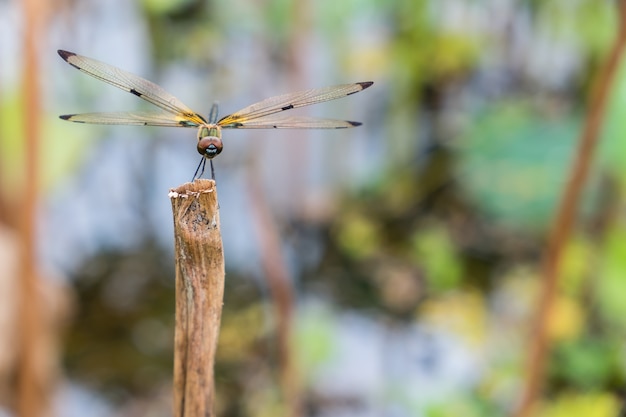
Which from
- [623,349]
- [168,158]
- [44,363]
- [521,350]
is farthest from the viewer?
[168,158]

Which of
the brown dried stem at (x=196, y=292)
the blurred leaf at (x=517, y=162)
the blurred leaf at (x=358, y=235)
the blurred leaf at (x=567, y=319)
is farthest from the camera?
the blurred leaf at (x=358, y=235)

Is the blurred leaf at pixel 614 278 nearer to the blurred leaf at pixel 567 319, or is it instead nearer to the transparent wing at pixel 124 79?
the blurred leaf at pixel 567 319

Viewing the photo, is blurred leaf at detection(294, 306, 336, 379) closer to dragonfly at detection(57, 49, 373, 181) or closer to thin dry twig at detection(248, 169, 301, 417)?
thin dry twig at detection(248, 169, 301, 417)

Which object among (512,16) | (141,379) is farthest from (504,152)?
(141,379)

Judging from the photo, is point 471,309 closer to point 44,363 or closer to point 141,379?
point 141,379

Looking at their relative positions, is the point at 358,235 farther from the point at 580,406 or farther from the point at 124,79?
the point at 124,79

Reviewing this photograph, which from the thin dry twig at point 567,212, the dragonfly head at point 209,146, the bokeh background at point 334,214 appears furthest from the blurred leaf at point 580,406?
the dragonfly head at point 209,146
